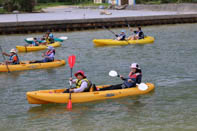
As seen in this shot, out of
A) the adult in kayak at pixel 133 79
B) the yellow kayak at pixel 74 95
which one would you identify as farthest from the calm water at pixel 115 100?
the adult in kayak at pixel 133 79

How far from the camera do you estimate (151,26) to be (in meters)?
44.0

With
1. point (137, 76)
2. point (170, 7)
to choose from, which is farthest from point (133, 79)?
point (170, 7)

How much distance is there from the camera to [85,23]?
4253 cm

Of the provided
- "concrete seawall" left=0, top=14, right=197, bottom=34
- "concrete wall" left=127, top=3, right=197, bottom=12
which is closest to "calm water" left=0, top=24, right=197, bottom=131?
"concrete seawall" left=0, top=14, right=197, bottom=34

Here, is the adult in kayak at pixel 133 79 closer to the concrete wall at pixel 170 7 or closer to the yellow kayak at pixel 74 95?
the yellow kayak at pixel 74 95

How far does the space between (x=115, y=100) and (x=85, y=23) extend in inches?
1107

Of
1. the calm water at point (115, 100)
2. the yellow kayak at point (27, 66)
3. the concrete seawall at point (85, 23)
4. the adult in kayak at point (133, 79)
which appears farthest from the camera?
the concrete seawall at point (85, 23)

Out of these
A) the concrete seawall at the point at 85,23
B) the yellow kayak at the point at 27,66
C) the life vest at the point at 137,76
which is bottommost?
the concrete seawall at the point at 85,23

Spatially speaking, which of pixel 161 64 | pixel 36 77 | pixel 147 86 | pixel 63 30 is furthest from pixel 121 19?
pixel 147 86

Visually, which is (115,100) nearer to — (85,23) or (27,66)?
(27,66)

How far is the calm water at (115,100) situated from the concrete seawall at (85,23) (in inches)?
386

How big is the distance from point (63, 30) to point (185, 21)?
13530 millimetres

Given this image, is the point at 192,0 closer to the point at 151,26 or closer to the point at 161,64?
the point at 151,26

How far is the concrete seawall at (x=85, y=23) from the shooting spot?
132 feet
